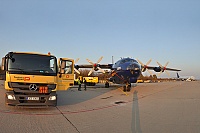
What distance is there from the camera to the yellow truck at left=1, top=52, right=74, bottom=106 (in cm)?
841

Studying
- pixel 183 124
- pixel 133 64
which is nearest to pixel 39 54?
pixel 183 124

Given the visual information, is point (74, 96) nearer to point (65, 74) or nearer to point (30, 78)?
point (65, 74)

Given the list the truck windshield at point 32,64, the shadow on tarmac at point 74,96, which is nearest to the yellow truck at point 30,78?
the truck windshield at point 32,64

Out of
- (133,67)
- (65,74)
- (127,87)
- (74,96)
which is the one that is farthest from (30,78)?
(127,87)

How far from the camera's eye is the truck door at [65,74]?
33.1 ft

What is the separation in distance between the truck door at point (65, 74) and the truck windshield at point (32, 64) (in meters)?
0.60

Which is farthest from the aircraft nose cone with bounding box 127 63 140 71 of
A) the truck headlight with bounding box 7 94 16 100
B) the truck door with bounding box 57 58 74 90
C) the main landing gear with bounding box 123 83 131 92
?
the truck headlight with bounding box 7 94 16 100

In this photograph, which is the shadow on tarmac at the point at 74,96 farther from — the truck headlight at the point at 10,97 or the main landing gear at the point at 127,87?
the truck headlight at the point at 10,97

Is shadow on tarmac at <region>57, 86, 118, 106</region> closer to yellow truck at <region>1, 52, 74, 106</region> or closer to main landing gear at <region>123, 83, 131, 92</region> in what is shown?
main landing gear at <region>123, 83, 131, 92</region>

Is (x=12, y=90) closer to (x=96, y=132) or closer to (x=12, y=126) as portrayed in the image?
(x=12, y=126)

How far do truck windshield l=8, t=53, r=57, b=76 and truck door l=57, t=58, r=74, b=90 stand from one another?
60 cm

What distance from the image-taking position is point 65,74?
1057 cm

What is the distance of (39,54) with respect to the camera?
9508 millimetres

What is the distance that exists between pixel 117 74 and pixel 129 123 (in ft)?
47.1
